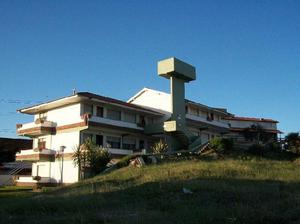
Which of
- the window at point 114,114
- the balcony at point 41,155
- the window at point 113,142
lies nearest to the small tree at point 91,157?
the window at point 113,142

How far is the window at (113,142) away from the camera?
4853 cm

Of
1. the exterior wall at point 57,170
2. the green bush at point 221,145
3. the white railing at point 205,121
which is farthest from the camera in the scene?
the white railing at point 205,121

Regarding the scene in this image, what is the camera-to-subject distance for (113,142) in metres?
49.2

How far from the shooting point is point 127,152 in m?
47.8

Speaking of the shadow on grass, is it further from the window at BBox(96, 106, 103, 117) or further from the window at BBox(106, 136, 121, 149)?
the window at BBox(106, 136, 121, 149)

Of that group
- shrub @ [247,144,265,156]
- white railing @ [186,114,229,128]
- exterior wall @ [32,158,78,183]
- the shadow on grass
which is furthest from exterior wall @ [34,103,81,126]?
the shadow on grass

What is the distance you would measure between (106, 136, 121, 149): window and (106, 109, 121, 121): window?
2.29m

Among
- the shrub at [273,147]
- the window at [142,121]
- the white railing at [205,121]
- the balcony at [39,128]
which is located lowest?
the shrub at [273,147]

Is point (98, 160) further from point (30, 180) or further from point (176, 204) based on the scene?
point (176, 204)

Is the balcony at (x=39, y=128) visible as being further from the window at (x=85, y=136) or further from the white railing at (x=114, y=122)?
the white railing at (x=114, y=122)

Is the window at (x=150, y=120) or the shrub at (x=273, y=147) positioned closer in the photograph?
the shrub at (x=273, y=147)

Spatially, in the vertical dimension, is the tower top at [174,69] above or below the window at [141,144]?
above

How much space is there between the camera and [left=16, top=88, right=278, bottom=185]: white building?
4572 centimetres

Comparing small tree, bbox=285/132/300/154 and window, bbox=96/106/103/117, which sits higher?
window, bbox=96/106/103/117
